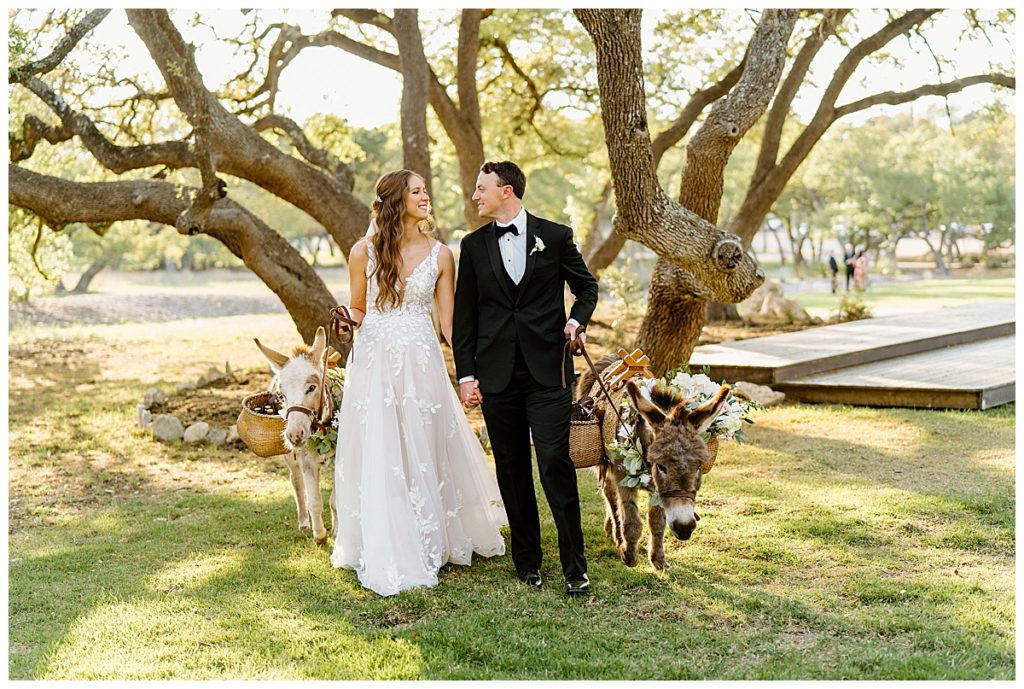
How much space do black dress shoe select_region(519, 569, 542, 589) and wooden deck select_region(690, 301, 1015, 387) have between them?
6899 millimetres

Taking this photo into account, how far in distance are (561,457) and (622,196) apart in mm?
3548

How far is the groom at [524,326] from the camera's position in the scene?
5.53m

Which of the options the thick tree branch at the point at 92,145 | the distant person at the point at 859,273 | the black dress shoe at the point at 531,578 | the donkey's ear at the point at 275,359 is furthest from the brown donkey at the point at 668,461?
the distant person at the point at 859,273

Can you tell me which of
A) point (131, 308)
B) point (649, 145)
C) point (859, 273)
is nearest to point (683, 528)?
point (649, 145)

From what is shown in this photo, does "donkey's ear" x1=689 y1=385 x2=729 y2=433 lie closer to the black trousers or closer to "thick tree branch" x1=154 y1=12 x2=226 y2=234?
the black trousers

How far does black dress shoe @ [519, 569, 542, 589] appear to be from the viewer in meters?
5.70

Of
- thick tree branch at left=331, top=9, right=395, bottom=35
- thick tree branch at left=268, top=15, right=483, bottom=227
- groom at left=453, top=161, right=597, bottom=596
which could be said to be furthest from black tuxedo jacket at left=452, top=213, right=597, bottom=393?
thick tree branch at left=331, top=9, right=395, bottom=35

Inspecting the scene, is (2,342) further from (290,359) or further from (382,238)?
(382,238)

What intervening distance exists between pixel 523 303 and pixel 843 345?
10326 mm

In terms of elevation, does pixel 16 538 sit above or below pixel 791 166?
below

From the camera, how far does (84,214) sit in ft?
37.1

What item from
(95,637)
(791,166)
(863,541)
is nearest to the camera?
(95,637)

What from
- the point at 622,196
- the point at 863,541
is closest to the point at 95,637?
the point at 863,541

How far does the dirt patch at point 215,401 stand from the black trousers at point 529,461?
618 centimetres
